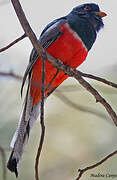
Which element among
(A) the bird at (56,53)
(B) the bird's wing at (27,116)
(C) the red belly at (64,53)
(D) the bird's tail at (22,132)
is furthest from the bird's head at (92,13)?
(D) the bird's tail at (22,132)

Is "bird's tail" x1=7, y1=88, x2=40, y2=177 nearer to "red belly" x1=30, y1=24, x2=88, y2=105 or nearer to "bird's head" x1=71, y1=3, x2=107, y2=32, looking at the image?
"red belly" x1=30, y1=24, x2=88, y2=105

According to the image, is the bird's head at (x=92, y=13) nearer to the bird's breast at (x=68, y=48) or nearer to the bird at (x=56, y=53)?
the bird at (x=56, y=53)

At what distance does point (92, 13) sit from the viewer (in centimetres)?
402

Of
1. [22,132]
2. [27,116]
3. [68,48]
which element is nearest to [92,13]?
[68,48]

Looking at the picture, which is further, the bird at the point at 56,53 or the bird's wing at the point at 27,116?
the bird at the point at 56,53

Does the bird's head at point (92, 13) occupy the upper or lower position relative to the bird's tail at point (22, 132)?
upper

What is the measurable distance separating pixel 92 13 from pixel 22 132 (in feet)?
4.90

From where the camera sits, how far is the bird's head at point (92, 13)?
3.94 meters

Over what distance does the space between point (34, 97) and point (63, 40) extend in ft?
1.85

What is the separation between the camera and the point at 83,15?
3.99 metres

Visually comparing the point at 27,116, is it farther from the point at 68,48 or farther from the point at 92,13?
the point at 92,13

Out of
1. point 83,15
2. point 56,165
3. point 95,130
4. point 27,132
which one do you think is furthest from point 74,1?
point 27,132

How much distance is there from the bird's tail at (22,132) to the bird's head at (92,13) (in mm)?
1013

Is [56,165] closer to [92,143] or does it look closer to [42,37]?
[92,143]
